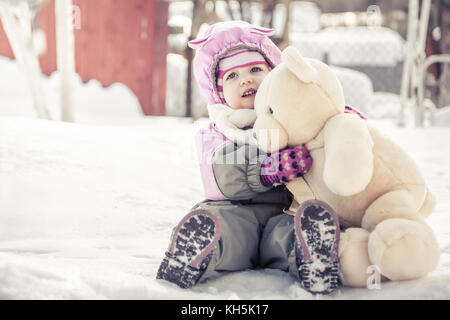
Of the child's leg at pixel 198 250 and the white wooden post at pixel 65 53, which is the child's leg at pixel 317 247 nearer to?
the child's leg at pixel 198 250

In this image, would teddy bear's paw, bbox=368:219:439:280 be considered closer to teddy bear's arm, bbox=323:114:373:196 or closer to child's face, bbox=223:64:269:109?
teddy bear's arm, bbox=323:114:373:196

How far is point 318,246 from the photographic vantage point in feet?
3.20

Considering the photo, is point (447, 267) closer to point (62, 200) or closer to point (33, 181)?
point (62, 200)

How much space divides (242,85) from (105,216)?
2.18 feet

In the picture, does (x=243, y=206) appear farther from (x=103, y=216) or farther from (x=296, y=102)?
(x=103, y=216)

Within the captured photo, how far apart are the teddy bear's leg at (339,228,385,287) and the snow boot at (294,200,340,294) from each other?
0.02 meters

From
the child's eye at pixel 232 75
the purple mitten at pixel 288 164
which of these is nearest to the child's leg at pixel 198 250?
the purple mitten at pixel 288 164

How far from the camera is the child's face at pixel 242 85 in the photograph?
1.34 metres

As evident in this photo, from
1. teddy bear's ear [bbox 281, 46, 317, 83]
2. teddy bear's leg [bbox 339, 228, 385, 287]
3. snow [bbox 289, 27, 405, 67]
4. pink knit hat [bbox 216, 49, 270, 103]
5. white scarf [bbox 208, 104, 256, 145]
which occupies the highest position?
teddy bear's ear [bbox 281, 46, 317, 83]

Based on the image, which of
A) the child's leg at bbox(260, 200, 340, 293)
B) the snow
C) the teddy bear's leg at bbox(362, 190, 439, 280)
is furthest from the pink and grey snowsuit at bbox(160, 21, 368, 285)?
the snow

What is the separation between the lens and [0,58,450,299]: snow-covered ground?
0.95 meters

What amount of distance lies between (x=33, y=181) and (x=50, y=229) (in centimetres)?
26

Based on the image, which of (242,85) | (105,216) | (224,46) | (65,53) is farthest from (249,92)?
(65,53)
